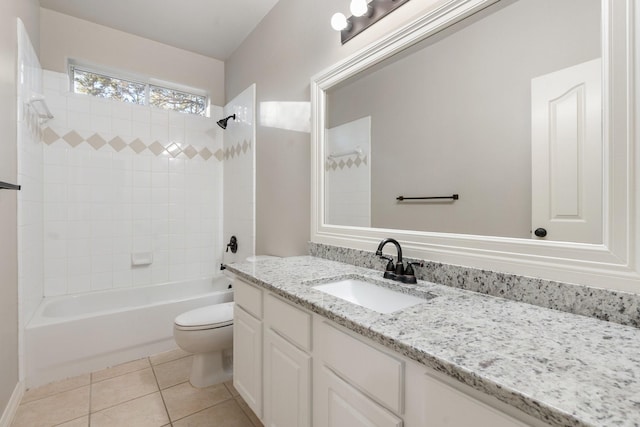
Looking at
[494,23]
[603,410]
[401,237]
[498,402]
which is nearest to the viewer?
[603,410]

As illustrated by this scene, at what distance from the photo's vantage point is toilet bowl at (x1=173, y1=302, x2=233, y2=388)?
1.81 meters

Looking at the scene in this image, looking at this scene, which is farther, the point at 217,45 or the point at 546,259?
the point at 217,45

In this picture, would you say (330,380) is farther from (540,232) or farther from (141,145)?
(141,145)

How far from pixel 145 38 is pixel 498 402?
3.55 meters

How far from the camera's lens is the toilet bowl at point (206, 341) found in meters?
1.81

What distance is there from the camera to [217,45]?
2.85 meters

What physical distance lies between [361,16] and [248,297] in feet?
5.11

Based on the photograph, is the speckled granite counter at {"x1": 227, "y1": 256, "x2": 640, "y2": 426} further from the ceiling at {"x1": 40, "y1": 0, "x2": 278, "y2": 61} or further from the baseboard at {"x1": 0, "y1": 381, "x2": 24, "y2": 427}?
the ceiling at {"x1": 40, "y1": 0, "x2": 278, "y2": 61}

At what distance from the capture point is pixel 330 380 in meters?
0.94

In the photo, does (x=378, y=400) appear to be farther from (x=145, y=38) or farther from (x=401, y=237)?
(x=145, y=38)

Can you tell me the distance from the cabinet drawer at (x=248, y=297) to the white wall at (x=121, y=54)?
240cm

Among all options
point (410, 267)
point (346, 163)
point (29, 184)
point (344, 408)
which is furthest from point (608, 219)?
point (29, 184)

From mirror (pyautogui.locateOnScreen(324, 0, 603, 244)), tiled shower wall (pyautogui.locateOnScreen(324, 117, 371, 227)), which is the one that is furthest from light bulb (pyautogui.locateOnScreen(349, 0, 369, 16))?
tiled shower wall (pyautogui.locateOnScreen(324, 117, 371, 227))

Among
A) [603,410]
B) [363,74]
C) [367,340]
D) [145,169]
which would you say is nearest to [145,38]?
[145,169]
